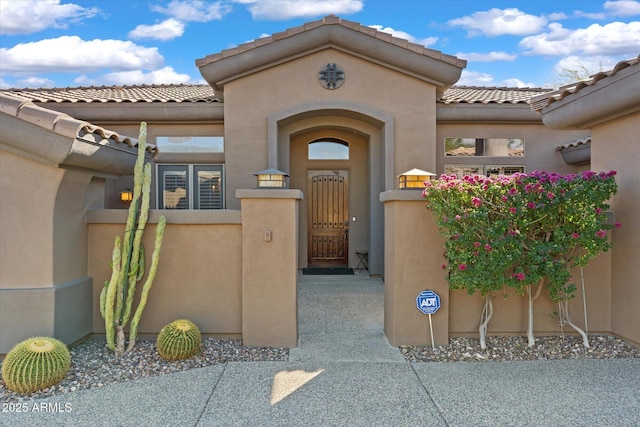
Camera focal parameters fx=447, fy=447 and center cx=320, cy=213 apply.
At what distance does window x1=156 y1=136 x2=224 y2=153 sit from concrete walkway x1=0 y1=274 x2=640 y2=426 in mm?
6514

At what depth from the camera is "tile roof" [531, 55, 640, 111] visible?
5844 millimetres

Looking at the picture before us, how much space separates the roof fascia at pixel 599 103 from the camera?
578 centimetres

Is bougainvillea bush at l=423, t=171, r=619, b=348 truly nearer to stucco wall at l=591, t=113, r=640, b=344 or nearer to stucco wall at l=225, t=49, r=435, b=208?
stucco wall at l=591, t=113, r=640, b=344

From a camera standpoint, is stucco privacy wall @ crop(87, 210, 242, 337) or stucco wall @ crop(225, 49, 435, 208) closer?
stucco privacy wall @ crop(87, 210, 242, 337)

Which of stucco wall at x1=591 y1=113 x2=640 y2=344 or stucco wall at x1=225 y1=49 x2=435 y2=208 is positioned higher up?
stucco wall at x1=225 y1=49 x2=435 y2=208

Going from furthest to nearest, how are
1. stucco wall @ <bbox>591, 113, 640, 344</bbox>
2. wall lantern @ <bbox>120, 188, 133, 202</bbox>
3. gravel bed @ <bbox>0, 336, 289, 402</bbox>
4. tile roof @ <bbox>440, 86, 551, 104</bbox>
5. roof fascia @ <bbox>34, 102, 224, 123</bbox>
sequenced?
tile roof @ <bbox>440, 86, 551, 104</bbox> → wall lantern @ <bbox>120, 188, 133, 202</bbox> → roof fascia @ <bbox>34, 102, 224, 123</bbox> → stucco wall @ <bbox>591, 113, 640, 344</bbox> → gravel bed @ <bbox>0, 336, 289, 402</bbox>

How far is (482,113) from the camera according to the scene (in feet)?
36.0

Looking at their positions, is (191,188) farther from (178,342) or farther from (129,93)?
(178,342)

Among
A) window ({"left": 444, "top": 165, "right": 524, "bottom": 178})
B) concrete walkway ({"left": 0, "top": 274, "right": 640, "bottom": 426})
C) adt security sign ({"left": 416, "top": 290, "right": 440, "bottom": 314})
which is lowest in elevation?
concrete walkway ({"left": 0, "top": 274, "right": 640, "bottom": 426})

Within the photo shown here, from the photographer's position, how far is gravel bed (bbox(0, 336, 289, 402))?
196 inches

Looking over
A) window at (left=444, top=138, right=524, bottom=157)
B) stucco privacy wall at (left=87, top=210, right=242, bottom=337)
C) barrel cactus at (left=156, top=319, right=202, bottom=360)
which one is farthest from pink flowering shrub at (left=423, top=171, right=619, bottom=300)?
window at (left=444, top=138, right=524, bottom=157)

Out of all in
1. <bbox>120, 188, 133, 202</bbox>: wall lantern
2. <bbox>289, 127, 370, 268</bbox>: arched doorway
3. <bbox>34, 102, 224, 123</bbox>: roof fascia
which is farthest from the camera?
<bbox>289, 127, 370, 268</bbox>: arched doorway

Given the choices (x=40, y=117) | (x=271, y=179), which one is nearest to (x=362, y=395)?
(x=271, y=179)

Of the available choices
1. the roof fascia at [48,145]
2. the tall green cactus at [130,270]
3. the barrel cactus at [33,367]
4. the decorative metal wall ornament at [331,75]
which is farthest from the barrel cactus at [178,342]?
the decorative metal wall ornament at [331,75]
